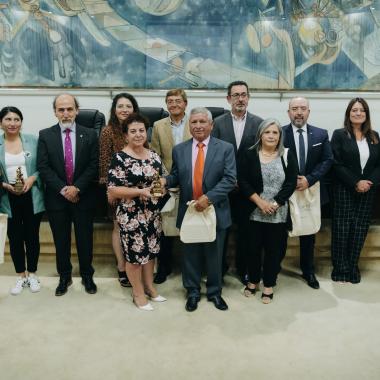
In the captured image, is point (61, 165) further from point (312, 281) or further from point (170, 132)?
point (312, 281)

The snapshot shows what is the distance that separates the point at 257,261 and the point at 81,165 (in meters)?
1.52

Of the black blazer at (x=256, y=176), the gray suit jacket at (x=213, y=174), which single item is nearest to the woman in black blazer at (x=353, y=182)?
the black blazer at (x=256, y=176)

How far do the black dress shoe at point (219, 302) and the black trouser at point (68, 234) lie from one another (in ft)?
3.29

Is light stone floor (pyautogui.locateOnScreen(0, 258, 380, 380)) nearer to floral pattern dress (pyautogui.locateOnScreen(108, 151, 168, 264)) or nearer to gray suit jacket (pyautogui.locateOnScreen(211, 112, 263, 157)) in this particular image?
floral pattern dress (pyautogui.locateOnScreen(108, 151, 168, 264))

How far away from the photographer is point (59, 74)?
4660mm

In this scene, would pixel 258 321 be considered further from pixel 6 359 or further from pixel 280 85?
pixel 280 85

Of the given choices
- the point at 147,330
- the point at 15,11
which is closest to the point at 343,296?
the point at 147,330

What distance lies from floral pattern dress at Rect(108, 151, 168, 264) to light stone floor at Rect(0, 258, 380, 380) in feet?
1.53

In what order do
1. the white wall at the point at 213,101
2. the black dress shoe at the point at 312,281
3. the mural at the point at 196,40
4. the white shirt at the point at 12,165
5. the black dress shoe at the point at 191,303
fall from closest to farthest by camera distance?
the black dress shoe at the point at 191,303
the white shirt at the point at 12,165
the black dress shoe at the point at 312,281
the mural at the point at 196,40
the white wall at the point at 213,101

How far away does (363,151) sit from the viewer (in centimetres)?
324

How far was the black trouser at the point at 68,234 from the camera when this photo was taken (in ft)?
10.2

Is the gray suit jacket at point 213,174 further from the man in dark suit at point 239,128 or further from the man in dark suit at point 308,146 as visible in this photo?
the man in dark suit at point 308,146

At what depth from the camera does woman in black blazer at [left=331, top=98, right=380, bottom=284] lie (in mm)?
3203

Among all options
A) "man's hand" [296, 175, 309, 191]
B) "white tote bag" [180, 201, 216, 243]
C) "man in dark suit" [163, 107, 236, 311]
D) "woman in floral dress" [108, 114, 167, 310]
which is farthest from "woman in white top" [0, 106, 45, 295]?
"man's hand" [296, 175, 309, 191]
